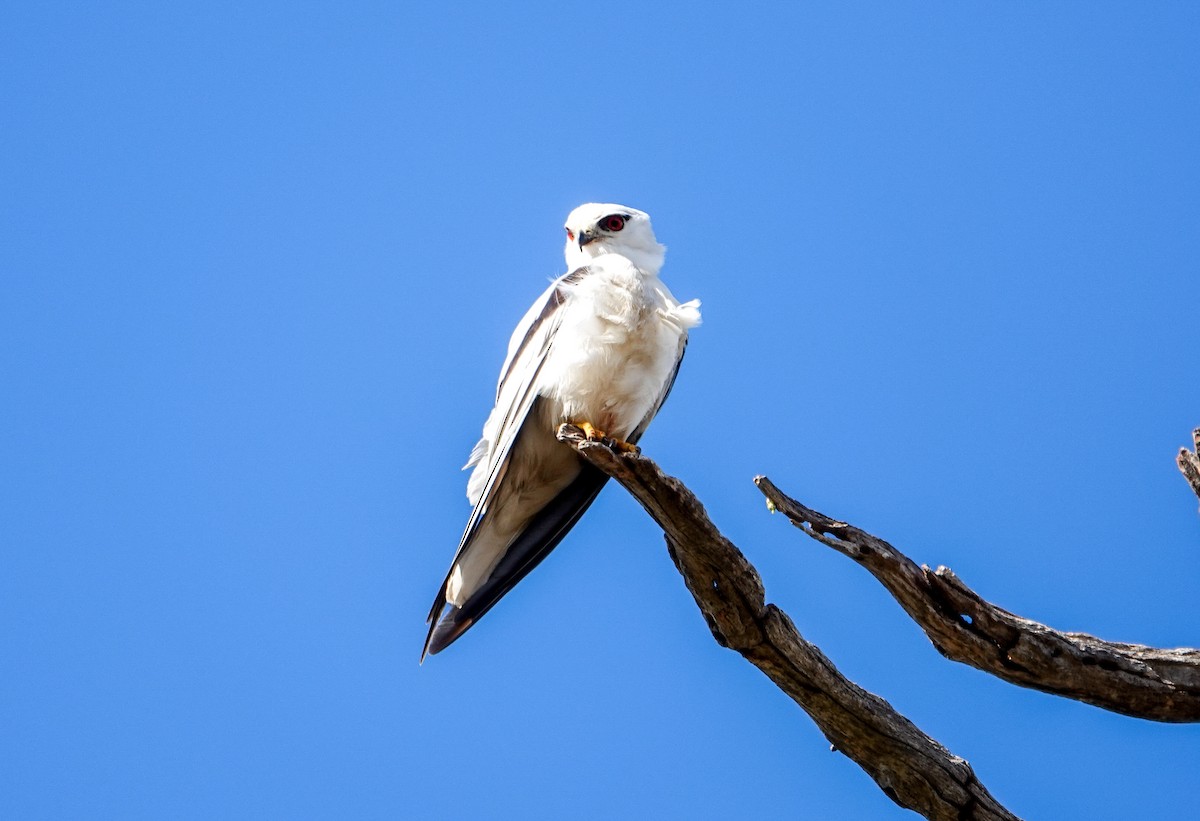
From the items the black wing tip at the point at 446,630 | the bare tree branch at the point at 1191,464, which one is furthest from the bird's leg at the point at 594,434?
the bare tree branch at the point at 1191,464

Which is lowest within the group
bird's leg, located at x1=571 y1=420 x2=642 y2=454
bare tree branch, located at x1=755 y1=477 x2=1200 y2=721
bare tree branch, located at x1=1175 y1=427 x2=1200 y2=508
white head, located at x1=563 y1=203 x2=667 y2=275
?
bare tree branch, located at x1=755 y1=477 x2=1200 y2=721

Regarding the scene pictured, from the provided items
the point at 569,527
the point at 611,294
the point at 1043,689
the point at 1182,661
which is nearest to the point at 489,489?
the point at 569,527

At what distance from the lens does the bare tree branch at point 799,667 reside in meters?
4.05

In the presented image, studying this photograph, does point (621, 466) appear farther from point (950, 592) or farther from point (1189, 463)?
point (1189, 463)

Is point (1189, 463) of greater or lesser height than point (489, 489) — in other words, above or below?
below

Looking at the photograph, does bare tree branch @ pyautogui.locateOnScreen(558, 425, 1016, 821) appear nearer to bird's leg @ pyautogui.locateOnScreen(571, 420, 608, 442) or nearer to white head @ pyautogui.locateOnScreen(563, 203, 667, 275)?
bird's leg @ pyautogui.locateOnScreen(571, 420, 608, 442)

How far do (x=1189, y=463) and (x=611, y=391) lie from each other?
92.6 inches

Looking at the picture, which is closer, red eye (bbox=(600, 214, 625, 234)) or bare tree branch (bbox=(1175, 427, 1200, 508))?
bare tree branch (bbox=(1175, 427, 1200, 508))

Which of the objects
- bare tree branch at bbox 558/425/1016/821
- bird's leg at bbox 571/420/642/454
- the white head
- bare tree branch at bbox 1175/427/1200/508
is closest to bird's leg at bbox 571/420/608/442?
bird's leg at bbox 571/420/642/454

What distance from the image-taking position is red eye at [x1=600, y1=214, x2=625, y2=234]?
609 cm

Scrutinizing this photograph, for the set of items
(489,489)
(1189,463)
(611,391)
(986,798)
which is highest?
(611,391)

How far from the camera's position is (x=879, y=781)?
4.21 meters

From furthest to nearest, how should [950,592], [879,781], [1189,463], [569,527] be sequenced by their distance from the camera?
[569,527]
[1189,463]
[879,781]
[950,592]

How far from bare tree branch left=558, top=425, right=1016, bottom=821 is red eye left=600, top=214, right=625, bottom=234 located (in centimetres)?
225
